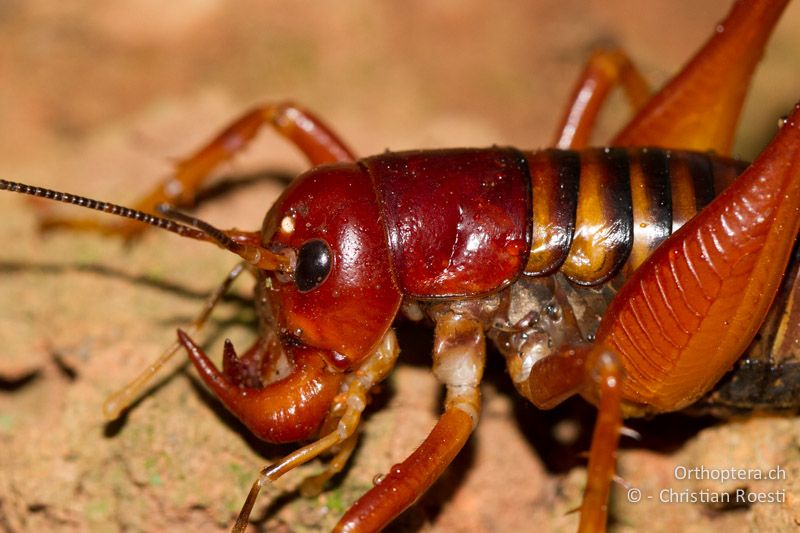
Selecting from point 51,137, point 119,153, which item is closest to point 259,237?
point 119,153

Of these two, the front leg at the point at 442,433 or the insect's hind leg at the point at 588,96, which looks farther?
the insect's hind leg at the point at 588,96

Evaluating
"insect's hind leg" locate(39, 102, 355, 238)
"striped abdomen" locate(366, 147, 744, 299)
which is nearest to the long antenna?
"striped abdomen" locate(366, 147, 744, 299)

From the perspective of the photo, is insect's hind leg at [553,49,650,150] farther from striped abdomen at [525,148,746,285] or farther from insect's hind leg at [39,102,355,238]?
insect's hind leg at [39,102,355,238]

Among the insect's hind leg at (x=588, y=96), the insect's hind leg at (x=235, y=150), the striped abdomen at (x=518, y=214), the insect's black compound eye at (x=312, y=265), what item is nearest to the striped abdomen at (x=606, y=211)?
the striped abdomen at (x=518, y=214)

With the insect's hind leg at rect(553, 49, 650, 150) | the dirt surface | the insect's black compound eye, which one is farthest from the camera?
the insect's hind leg at rect(553, 49, 650, 150)

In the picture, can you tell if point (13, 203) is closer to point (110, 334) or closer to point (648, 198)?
point (110, 334)

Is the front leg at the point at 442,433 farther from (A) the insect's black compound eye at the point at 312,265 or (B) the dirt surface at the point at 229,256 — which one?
(A) the insect's black compound eye at the point at 312,265
